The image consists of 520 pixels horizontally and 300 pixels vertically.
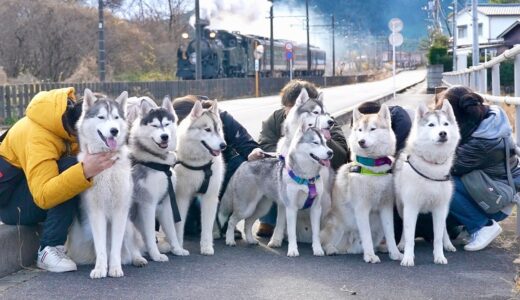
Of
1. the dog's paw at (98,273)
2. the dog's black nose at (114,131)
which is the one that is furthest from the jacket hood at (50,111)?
the dog's paw at (98,273)

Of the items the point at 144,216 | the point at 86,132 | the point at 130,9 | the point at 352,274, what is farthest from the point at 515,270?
the point at 130,9

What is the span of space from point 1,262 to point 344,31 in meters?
130

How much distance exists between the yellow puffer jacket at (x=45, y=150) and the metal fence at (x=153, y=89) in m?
18.0

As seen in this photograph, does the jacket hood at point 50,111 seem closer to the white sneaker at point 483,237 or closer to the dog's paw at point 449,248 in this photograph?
the dog's paw at point 449,248

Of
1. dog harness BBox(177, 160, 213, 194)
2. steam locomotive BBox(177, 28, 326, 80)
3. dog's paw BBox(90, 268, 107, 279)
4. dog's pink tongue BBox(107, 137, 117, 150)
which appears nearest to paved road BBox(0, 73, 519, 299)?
dog's paw BBox(90, 268, 107, 279)

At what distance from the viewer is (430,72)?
4331 centimetres

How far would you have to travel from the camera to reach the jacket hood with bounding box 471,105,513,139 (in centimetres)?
670

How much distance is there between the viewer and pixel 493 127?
6.72 m

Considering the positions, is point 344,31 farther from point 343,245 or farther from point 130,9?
point 343,245

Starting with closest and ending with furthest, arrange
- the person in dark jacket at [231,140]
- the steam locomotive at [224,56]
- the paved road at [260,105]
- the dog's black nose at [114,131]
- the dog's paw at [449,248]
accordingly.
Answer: the dog's black nose at [114,131]
the dog's paw at [449,248]
the person in dark jacket at [231,140]
the paved road at [260,105]
the steam locomotive at [224,56]

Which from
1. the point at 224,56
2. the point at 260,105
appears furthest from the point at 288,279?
the point at 224,56

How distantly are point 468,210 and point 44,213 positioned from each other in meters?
3.79

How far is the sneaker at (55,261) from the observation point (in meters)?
5.85

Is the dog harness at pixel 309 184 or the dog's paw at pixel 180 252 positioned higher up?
the dog harness at pixel 309 184
